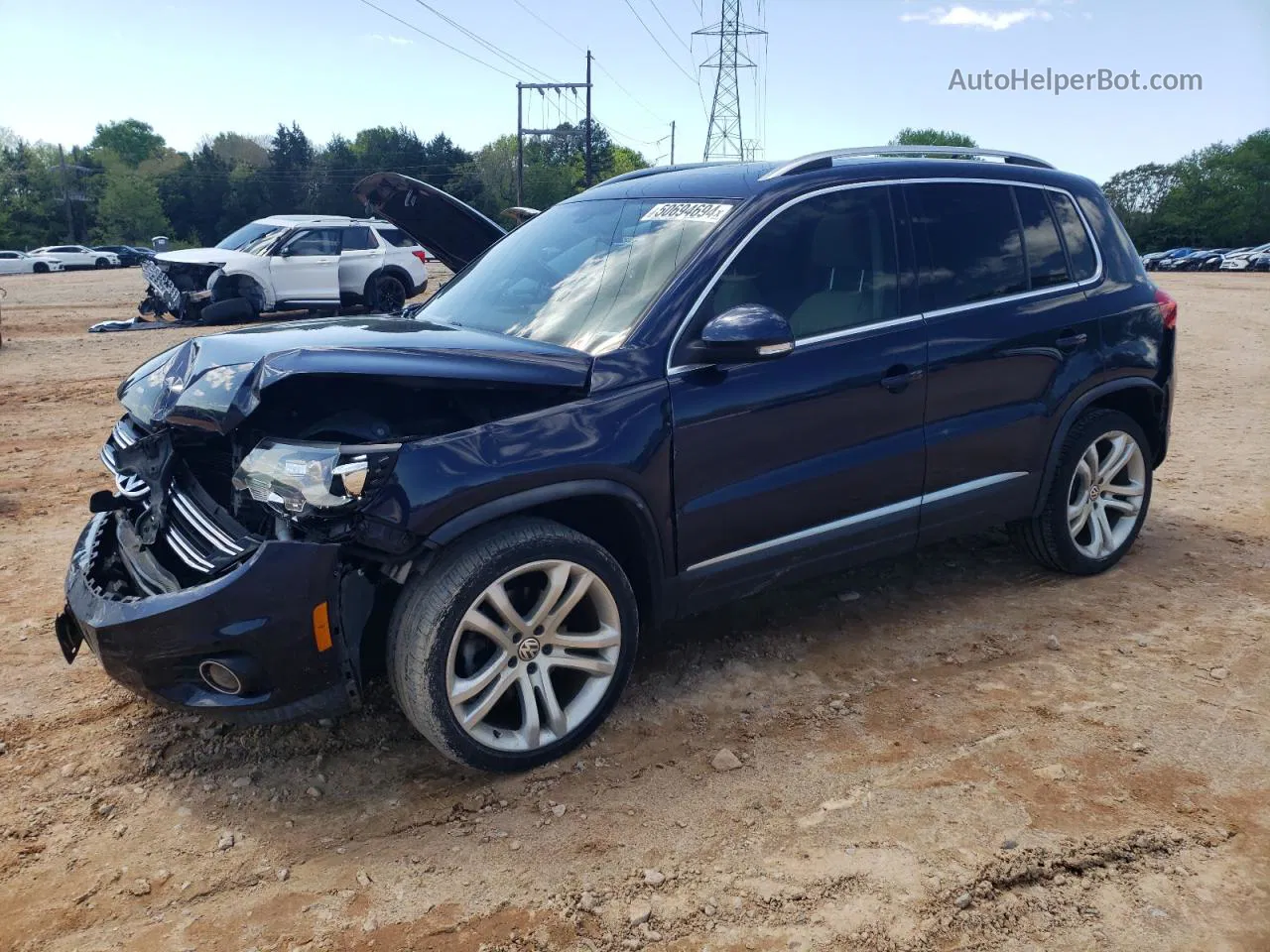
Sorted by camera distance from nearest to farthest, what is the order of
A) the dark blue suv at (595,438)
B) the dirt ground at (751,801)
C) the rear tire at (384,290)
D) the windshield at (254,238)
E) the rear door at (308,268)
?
the dirt ground at (751,801) < the dark blue suv at (595,438) < the rear door at (308,268) < the windshield at (254,238) < the rear tire at (384,290)

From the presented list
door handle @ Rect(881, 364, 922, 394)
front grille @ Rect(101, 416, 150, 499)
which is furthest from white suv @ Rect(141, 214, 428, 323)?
door handle @ Rect(881, 364, 922, 394)

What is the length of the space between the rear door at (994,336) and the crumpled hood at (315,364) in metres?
1.64

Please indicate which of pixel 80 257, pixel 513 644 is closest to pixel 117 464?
pixel 513 644

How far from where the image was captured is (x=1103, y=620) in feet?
13.7

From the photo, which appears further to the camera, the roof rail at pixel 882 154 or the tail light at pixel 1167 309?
the tail light at pixel 1167 309

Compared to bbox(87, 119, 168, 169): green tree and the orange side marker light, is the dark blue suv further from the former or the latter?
bbox(87, 119, 168, 169): green tree

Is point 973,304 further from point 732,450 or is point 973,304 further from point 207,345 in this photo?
point 207,345

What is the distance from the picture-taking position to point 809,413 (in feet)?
11.4

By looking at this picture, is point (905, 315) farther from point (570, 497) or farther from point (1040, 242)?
point (570, 497)

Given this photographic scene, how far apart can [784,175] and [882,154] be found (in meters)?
0.61

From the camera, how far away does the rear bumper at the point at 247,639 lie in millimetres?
2615

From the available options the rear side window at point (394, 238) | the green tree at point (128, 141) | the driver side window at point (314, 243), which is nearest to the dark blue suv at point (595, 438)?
the driver side window at point (314, 243)

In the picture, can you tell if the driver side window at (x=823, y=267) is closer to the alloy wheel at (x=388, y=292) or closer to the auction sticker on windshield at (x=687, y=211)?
the auction sticker on windshield at (x=687, y=211)

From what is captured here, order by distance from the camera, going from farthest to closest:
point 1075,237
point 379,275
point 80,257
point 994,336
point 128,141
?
point 128,141 → point 80,257 → point 379,275 → point 1075,237 → point 994,336
